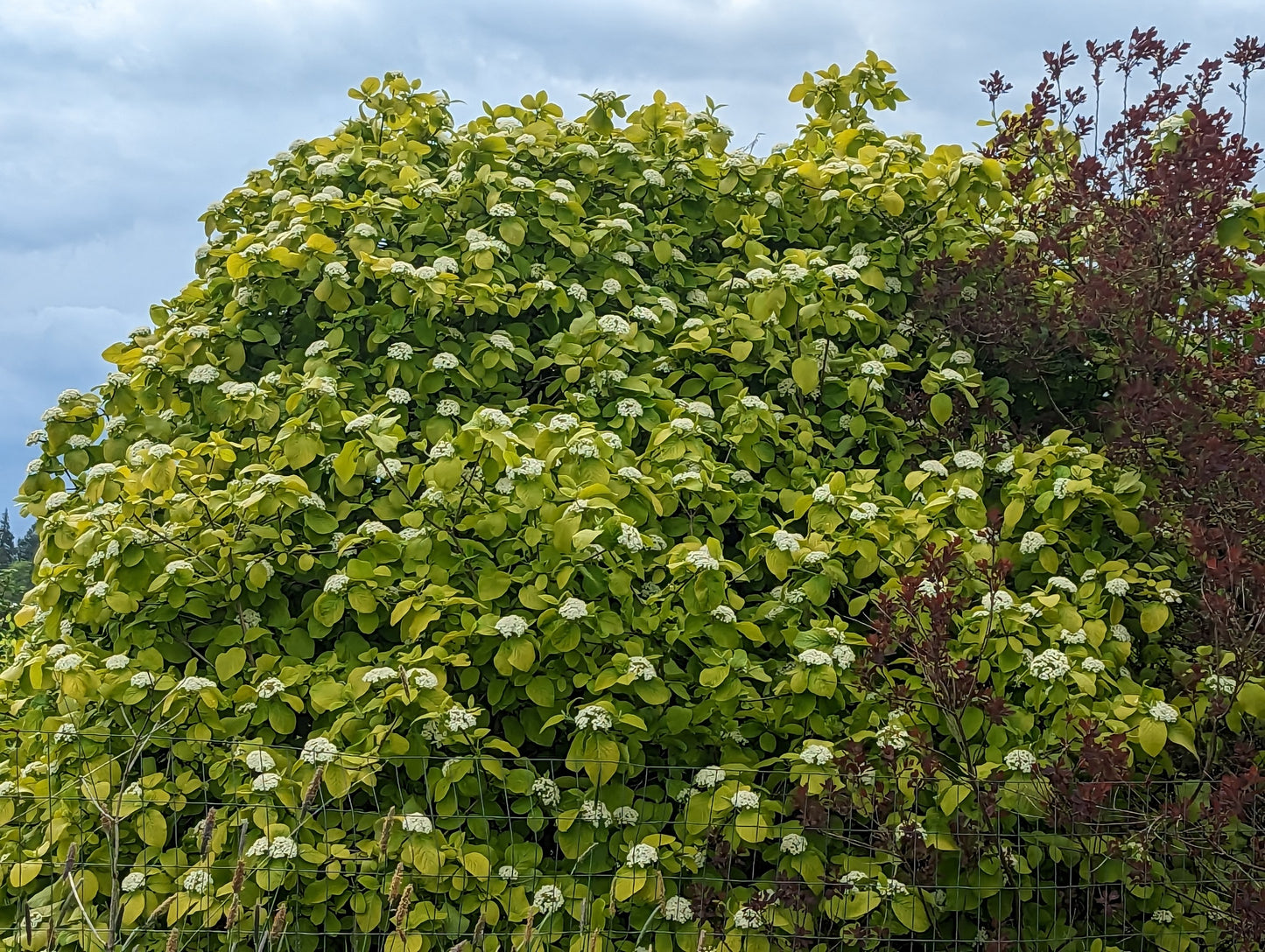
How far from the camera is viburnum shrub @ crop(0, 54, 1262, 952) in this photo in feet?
10.1

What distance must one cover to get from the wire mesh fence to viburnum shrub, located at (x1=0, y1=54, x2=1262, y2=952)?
0.6 inches

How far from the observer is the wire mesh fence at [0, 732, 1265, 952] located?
303 centimetres

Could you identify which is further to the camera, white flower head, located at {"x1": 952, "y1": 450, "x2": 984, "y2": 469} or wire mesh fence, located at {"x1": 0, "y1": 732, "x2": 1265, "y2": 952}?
white flower head, located at {"x1": 952, "y1": 450, "x2": 984, "y2": 469}

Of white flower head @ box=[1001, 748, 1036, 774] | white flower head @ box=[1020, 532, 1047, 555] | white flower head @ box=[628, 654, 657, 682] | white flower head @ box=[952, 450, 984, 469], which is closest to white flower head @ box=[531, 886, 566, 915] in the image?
white flower head @ box=[628, 654, 657, 682]

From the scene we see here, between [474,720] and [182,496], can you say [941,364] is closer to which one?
[474,720]

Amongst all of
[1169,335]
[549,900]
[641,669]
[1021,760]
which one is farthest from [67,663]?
[1169,335]

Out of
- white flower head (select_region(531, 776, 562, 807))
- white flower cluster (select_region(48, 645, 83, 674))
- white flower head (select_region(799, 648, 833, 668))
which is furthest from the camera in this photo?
white flower cluster (select_region(48, 645, 83, 674))

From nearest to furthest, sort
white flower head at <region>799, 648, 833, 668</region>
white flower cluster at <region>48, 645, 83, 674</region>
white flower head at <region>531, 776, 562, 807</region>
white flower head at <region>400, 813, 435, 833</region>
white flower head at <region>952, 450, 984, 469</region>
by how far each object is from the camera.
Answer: white flower head at <region>400, 813, 435, 833</region>
white flower head at <region>799, 648, 833, 668</region>
white flower head at <region>531, 776, 562, 807</region>
white flower cluster at <region>48, 645, 83, 674</region>
white flower head at <region>952, 450, 984, 469</region>

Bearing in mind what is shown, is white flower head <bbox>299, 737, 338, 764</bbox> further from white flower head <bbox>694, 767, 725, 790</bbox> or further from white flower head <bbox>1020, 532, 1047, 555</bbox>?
white flower head <bbox>1020, 532, 1047, 555</bbox>

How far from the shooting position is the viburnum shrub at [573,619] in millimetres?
3072

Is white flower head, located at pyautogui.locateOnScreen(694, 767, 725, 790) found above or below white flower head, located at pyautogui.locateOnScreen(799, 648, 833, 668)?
below

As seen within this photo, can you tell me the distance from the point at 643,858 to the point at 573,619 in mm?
649

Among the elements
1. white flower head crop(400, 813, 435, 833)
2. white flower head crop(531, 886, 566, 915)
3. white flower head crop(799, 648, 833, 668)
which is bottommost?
white flower head crop(531, 886, 566, 915)

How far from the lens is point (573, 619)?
308 centimetres
